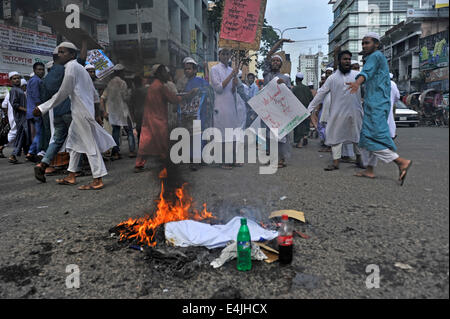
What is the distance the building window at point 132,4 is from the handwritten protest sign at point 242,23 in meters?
1.56

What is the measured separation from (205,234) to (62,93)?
2.80 m

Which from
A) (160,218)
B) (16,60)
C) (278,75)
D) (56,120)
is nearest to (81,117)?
(56,120)

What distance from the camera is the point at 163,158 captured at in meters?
4.32

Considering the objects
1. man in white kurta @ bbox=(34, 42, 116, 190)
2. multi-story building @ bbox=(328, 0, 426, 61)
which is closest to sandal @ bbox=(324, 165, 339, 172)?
multi-story building @ bbox=(328, 0, 426, 61)

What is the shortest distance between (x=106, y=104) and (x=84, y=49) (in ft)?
6.14

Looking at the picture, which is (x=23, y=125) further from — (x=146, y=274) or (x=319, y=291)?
(x=319, y=291)

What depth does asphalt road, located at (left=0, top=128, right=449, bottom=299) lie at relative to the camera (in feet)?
6.32

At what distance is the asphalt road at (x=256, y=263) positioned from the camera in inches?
75.9

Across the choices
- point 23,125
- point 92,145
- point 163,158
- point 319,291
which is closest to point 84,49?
point 92,145

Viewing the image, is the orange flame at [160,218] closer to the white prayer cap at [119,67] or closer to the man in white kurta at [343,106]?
the white prayer cap at [119,67]

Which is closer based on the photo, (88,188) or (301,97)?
(88,188)

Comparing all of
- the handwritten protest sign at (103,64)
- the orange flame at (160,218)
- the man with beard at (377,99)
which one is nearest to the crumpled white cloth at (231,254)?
the orange flame at (160,218)

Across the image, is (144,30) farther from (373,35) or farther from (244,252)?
(373,35)

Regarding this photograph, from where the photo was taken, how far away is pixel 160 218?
288 centimetres
